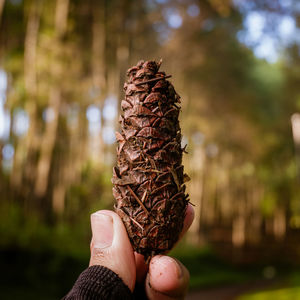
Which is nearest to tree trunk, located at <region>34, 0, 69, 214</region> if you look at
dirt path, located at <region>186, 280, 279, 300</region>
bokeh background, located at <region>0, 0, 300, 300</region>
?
bokeh background, located at <region>0, 0, 300, 300</region>

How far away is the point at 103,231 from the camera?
54.4 inches

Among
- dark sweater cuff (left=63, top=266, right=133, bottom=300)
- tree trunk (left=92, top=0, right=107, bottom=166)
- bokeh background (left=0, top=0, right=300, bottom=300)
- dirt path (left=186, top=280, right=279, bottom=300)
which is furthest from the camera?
Result: tree trunk (left=92, top=0, right=107, bottom=166)

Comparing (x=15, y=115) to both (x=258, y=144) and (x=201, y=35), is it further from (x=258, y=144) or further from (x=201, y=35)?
(x=258, y=144)

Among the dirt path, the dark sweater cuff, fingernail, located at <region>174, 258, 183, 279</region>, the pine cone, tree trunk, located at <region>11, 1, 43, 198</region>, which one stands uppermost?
tree trunk, located at <region>11, 1, 43, 198</region>

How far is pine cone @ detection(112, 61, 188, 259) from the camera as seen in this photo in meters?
1.31

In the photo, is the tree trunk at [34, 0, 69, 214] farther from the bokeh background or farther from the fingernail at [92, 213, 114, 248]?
the fingernail at [92, 213, 114, 248]

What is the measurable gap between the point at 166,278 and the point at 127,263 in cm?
17

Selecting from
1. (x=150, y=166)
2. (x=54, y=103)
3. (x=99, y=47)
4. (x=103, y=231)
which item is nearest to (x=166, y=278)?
(x=103, y=231)

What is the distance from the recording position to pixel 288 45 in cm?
959

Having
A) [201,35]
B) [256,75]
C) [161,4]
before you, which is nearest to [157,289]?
[161,4]

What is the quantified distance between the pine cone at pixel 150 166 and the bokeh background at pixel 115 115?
3.06 meters

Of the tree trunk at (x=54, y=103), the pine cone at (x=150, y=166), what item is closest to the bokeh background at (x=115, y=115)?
the tree trunk at (x=54, y=103)

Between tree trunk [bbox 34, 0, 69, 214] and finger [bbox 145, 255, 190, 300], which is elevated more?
tree trunk [bbox 34, 0, 69, 214]

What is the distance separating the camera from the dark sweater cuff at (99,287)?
3.85ft
